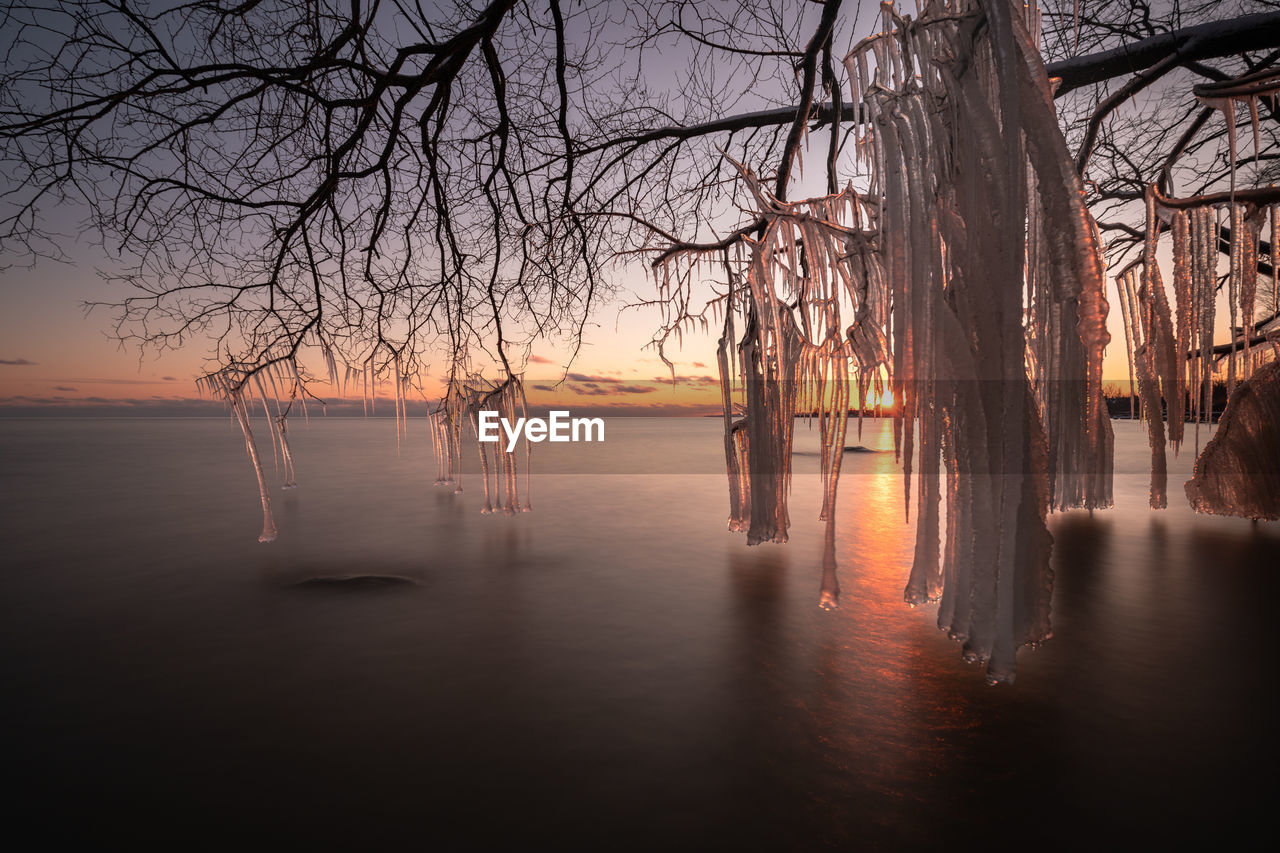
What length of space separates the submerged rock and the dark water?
71 centimetres

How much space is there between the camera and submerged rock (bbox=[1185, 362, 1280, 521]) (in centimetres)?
578

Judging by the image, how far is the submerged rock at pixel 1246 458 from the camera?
19.0 feet

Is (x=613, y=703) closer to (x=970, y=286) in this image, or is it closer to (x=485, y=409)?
(x=970, y=286)

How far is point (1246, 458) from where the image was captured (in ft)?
20.5

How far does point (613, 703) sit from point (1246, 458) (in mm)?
6743

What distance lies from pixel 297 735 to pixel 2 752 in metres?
0.98

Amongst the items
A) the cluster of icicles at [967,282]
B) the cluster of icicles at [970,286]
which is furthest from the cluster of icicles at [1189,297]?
the cluster of icicles at [970,286]

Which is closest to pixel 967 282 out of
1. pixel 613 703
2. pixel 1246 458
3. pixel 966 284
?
pixel 966 284

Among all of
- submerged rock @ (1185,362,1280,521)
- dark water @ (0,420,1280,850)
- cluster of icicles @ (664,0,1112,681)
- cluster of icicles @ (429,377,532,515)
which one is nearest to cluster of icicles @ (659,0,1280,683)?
cluster of icicles @ (664,0,1112,681)

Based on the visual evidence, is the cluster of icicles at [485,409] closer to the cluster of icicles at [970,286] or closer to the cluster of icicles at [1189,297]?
the cluster of icicles at [970,286]

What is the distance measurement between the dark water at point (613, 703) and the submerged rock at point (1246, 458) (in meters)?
0.71

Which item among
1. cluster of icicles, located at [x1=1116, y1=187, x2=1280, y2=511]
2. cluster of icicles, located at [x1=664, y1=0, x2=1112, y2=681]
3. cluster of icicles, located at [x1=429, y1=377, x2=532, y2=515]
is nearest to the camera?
cluster of icicles, located at [x1=664, y1=0, x2=1112, y2=681]

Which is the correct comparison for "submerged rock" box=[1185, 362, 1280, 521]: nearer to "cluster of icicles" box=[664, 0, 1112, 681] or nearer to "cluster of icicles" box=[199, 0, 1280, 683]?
"cluster of icicles" box=[199, 0, 1280, 683]

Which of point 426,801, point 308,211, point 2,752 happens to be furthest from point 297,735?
point 308,211
